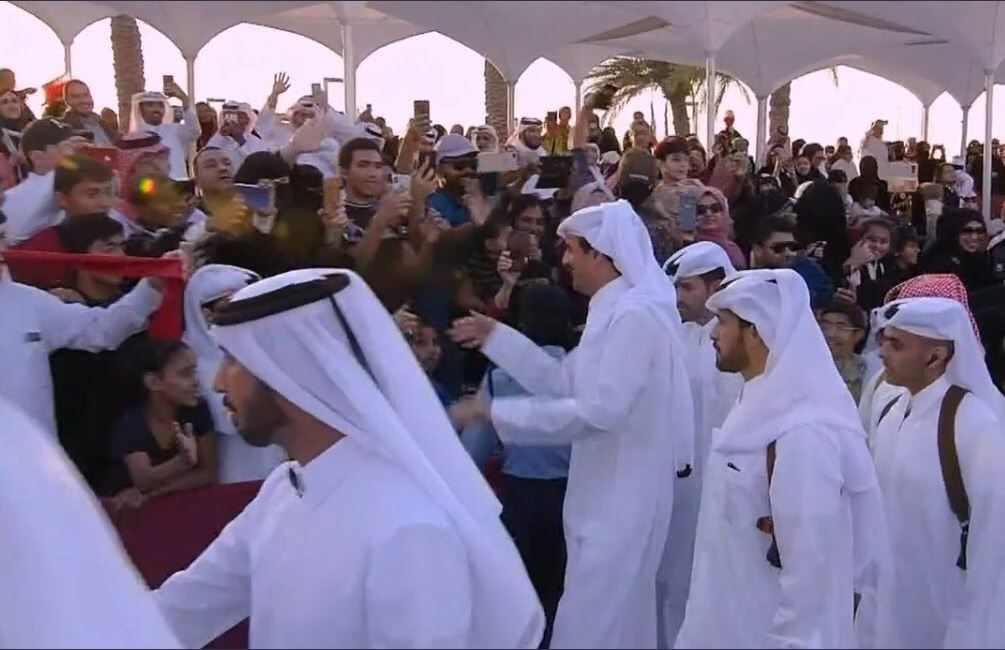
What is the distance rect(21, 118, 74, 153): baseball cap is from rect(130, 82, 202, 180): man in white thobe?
0.62 metres

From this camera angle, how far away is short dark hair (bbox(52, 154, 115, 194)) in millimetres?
4562

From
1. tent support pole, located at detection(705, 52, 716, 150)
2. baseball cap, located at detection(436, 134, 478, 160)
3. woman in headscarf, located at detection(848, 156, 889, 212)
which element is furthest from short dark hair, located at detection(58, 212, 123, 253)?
woman in headscarf, located at detection(848, 156, 889, 212)

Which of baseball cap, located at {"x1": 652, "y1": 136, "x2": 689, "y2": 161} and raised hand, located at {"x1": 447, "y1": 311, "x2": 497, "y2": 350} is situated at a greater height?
baseball cap, located at {"x1": 652, "y1": 136, "x2": 689, "y2": 161}

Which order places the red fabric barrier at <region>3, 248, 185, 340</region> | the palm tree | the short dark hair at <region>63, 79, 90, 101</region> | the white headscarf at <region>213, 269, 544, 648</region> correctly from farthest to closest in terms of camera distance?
the palm tree → the short dark hair at <region>63, 79, 90, 101</region> → the red fabric barrier at <region>3, 248, 185, 340</region> → the white headscarf at <region>213, 269, 544, 648</region>

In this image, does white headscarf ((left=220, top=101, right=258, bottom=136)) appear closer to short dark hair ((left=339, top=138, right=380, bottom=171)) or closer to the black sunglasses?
short dark hair ((left=339, top=138, right=380, bottom=171))

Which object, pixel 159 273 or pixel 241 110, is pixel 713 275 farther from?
pixel 241 110

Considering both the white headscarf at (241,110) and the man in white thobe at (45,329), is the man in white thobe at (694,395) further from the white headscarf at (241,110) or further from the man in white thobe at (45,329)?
the white headscarf at (241,110)

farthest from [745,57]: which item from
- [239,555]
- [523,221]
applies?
[239,555]

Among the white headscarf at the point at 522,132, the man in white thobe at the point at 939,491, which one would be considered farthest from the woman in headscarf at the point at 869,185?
the man in white thobe at the point at 939,491

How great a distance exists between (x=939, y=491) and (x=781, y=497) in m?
0.77

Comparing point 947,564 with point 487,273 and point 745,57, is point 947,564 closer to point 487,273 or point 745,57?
point 487,273

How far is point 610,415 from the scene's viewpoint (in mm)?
3824

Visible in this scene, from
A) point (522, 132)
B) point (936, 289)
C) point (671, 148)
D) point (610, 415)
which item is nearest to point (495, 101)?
point (522, 132)

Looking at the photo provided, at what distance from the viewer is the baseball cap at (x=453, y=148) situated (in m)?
6.18
